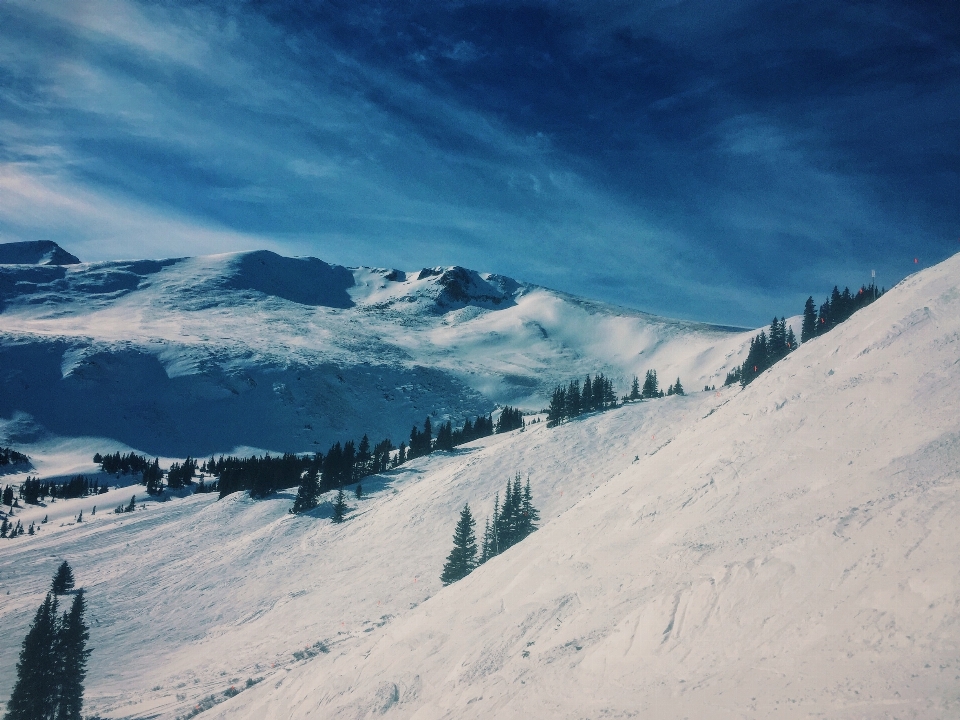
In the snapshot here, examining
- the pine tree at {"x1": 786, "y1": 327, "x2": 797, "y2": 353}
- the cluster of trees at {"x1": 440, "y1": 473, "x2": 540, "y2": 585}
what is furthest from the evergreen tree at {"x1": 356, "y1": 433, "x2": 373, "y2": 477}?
the pine tree at {"x1": 786, "y1": 327, "x2": 797, "y2": 353}

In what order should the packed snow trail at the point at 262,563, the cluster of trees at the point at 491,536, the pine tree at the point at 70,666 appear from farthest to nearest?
the cluster of trees at the point at 491,536 < the packed snow trail at the point at 262,563 < the pine tree at the point at 70,666

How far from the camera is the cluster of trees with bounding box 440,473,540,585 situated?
38906 mm

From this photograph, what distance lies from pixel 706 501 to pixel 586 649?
26.7 ft

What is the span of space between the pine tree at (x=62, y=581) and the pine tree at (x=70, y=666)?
50.7 feet

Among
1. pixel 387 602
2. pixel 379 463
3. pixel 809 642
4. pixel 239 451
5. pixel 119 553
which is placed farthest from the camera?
pixel 239 451

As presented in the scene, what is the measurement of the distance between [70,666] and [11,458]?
422 ft

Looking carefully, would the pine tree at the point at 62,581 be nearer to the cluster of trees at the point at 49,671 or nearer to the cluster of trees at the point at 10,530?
the cluster of trees at the point at 49,671

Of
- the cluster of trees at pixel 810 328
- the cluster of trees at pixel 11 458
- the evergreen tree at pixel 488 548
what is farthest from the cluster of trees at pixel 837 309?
the cluster of trees at pixel 11 458

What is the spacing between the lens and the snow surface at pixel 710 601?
11.1 metres

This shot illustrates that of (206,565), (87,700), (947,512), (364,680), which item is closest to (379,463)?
(206,565)

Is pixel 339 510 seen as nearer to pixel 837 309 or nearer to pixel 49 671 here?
pixel 49 671

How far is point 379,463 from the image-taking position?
81.8 meters

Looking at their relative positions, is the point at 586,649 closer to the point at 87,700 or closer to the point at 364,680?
the point at 364,680

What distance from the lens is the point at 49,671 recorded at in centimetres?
2775
